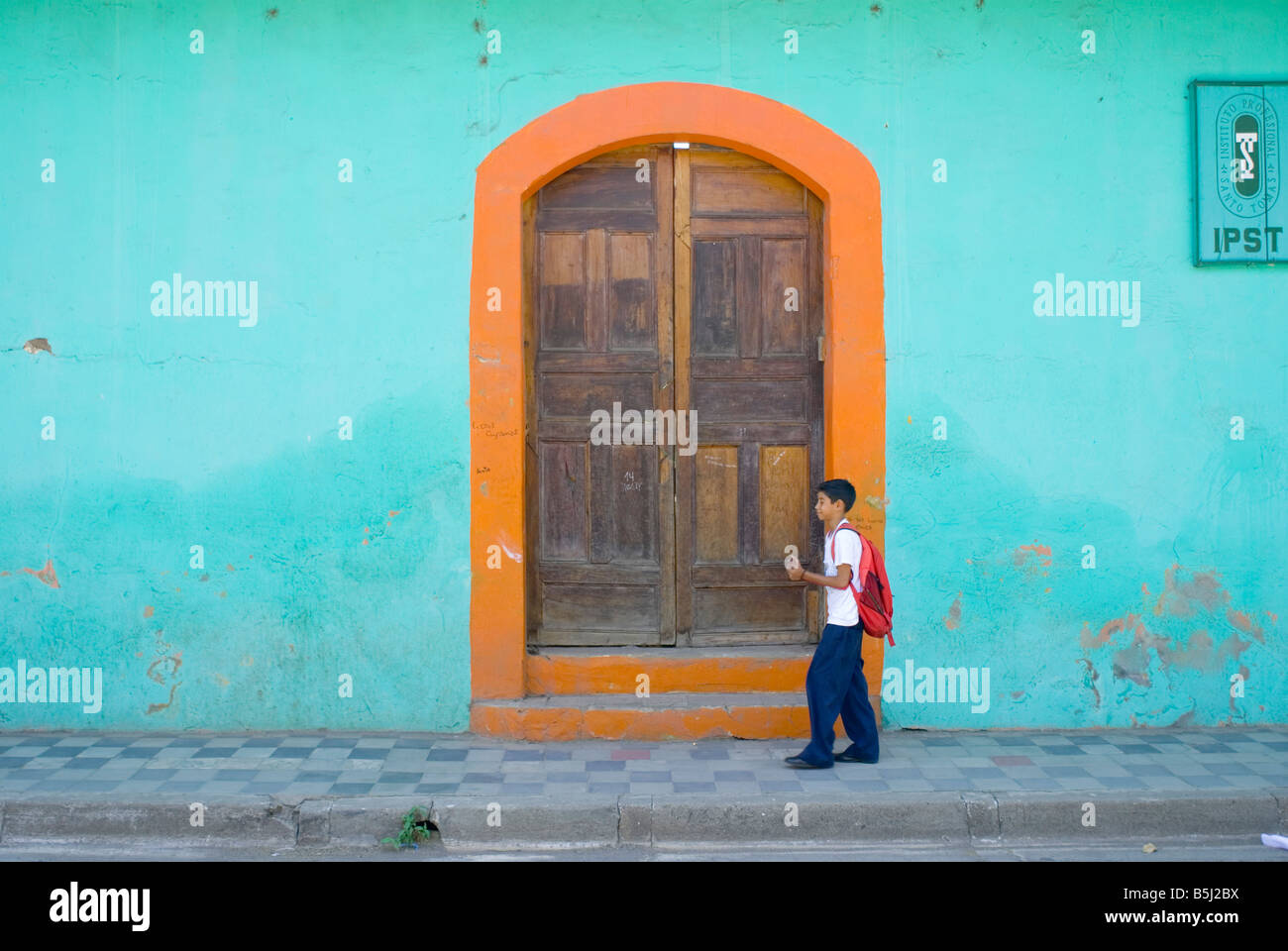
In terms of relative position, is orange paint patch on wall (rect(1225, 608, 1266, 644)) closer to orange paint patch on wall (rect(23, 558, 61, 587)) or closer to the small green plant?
the small green plant

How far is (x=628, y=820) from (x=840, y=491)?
1.91 meters

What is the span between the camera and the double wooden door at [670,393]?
6820 mm

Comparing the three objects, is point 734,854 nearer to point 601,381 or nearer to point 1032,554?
point 1032,554

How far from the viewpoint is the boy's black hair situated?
19.1 feet

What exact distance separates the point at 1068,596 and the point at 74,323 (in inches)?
231

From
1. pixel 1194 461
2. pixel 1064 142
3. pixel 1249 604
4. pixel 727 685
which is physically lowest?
pixel 727 685

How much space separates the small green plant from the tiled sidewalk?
0.23 m

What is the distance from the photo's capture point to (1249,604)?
665cm

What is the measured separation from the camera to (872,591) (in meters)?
5.88

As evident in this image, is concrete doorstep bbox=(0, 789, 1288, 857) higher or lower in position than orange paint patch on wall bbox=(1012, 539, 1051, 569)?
lower

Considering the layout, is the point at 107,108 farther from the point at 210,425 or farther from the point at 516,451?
the point at 516,451

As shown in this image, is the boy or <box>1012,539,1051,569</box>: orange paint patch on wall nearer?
the boy

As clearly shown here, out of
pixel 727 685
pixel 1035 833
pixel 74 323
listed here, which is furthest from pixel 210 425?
pixel 1035 833

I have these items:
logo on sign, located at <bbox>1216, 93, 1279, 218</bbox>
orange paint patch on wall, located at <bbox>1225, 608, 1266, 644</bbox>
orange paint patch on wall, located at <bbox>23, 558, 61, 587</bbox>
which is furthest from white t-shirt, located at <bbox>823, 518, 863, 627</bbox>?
orange paint patch on wall, located at <bbox>23, 558, 61, 587</bbox>
